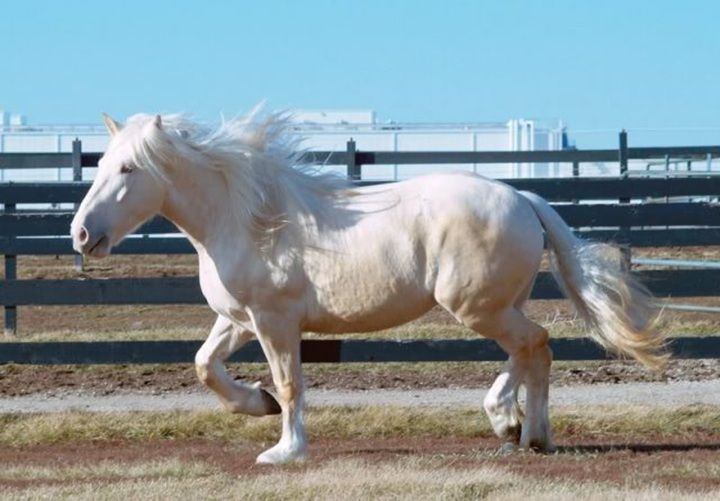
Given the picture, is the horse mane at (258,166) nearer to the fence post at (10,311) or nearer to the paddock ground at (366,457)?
the paddock ground at (366,457)

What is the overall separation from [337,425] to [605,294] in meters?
2.27

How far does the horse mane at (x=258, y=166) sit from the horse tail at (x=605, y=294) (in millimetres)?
1148

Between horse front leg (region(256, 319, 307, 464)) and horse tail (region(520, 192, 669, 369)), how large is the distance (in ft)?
4.86

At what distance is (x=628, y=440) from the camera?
381 inches

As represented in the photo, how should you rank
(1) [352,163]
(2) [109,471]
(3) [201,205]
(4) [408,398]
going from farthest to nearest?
(1) [352,163]
(4) [408,398]
(3) [201,205]
(2) [109,471]

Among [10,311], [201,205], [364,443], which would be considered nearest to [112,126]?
[201,205]

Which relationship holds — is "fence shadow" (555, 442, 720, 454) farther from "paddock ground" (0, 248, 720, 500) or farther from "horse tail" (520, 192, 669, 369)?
"horse tail" (520, 192, 669, 369)

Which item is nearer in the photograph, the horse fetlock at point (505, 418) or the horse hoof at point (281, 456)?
the horse hoof at point (281, 456)

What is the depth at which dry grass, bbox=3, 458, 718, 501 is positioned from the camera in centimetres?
695

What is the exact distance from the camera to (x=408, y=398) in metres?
11.2

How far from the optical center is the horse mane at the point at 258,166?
335 inches

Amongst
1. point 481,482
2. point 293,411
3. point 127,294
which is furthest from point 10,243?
→ point 481,482

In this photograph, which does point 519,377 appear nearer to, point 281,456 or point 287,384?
point 287,384

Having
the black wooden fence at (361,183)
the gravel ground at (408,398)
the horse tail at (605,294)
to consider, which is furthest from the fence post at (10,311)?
the horse tail at (605,294)
